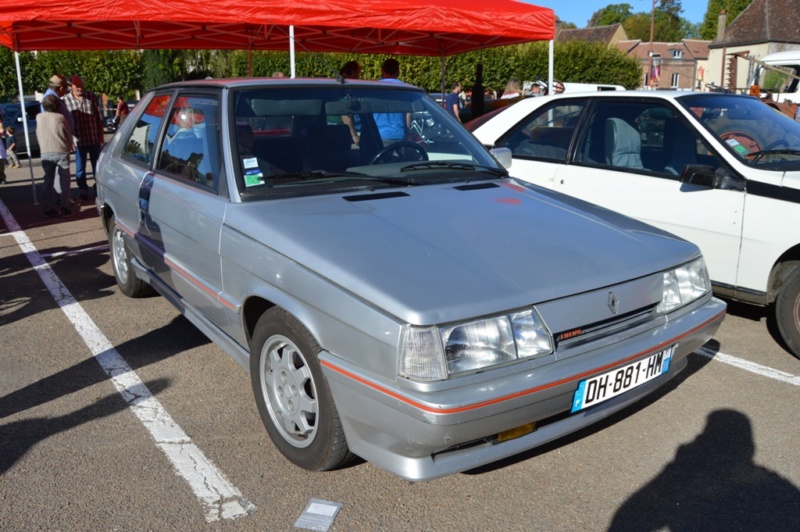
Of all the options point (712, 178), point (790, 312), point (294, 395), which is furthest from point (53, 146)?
point (790, 312)

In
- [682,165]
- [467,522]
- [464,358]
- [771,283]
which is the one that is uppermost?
[682,165]

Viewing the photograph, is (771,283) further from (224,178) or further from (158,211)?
(158,211)

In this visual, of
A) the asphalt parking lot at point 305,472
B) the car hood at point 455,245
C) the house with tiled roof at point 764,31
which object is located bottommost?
the asphalt parking lot at point 305,472

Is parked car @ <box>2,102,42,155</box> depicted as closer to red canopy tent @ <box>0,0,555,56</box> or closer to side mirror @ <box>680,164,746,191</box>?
red canopy tent @ <box>0,0,555,56</box>

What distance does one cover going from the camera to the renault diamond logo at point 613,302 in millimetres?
2787

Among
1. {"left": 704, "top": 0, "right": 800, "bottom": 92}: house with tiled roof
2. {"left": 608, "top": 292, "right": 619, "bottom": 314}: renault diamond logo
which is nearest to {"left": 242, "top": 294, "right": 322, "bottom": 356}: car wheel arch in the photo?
{"left": 608, "top": 292, "right": 619, "bottom": 314}: renault diamond logo

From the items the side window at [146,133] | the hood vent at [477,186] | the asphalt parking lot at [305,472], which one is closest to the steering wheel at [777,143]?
the asphalt parking lot at [305,472]

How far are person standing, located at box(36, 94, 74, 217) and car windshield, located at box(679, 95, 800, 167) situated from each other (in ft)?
24.6

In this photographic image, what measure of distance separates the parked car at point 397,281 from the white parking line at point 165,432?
314 mm

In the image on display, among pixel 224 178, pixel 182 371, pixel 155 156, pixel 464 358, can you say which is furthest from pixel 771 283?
pixel 155 156

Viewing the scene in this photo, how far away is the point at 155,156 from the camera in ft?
14.6

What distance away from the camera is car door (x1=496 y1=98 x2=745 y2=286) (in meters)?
4.63

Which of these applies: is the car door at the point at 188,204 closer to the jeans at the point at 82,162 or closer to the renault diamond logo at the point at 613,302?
the renault diamond logo at the point at 613,302

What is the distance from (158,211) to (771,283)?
3764 mm
